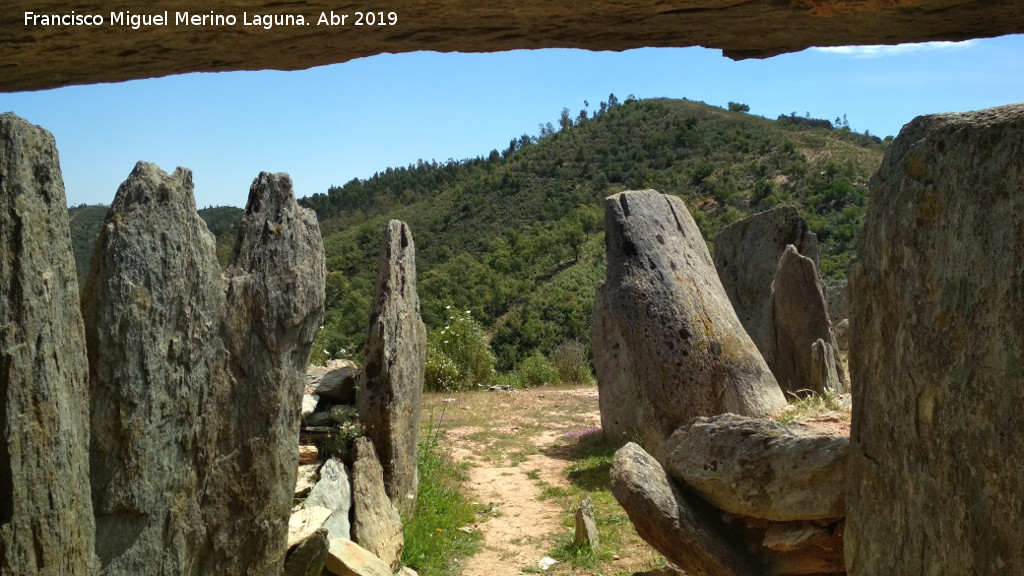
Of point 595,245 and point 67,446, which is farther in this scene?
point 595,245

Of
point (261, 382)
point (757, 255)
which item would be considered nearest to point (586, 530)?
point (261, 382)

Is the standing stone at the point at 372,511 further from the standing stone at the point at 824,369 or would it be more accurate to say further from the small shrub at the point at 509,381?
the small shrub at the point at 509,381

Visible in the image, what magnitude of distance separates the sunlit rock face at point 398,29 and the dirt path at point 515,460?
409 centimetres

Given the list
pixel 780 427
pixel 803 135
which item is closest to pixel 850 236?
pixel 803 135

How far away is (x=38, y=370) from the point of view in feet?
9.03

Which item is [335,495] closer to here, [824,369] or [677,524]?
[677,524]

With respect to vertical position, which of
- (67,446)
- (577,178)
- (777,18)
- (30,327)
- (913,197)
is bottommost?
(67,446)

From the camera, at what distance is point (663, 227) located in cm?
842

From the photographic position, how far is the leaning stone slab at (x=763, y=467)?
3871 mm

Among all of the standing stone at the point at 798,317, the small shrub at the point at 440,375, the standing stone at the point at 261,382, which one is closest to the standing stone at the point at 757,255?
the standing stone at the point at 798,317

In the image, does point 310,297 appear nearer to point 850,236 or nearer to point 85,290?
point 85,290

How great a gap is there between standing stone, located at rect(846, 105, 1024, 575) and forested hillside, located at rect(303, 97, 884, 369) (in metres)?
14.9

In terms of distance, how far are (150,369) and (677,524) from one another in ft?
7.88

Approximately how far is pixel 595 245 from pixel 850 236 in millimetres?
10283
